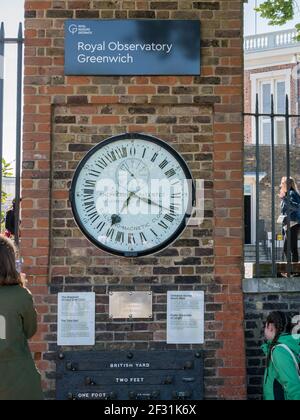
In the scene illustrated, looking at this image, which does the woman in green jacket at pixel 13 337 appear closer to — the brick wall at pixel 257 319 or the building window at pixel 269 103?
the brick wall at pixel 257 319

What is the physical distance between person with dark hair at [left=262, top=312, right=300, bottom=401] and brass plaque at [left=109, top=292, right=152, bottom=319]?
3.38 feet

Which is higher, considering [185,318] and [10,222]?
[10,222]

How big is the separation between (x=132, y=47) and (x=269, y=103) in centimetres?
2025

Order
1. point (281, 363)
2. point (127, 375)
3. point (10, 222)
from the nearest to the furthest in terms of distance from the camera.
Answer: point (281, 363) < point (127, 375) < point (10, 222)

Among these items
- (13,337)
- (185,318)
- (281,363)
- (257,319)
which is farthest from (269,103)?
(13,337)

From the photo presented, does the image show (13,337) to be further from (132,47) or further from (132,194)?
(132,47)

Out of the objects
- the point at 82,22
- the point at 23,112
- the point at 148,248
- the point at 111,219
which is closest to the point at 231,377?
the point at 148,248

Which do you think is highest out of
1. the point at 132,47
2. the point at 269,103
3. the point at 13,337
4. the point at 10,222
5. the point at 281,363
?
the point at 269,103

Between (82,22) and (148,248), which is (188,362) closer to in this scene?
→ (148,248)

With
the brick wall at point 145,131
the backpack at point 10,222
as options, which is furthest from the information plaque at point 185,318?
the backpack at point 10,222

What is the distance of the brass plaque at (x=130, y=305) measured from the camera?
5.49 meters

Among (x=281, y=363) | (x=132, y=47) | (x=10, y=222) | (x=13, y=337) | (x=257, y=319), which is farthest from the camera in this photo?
(x=10, y=222)

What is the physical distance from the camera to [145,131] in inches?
220

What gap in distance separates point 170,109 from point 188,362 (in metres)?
2.07
